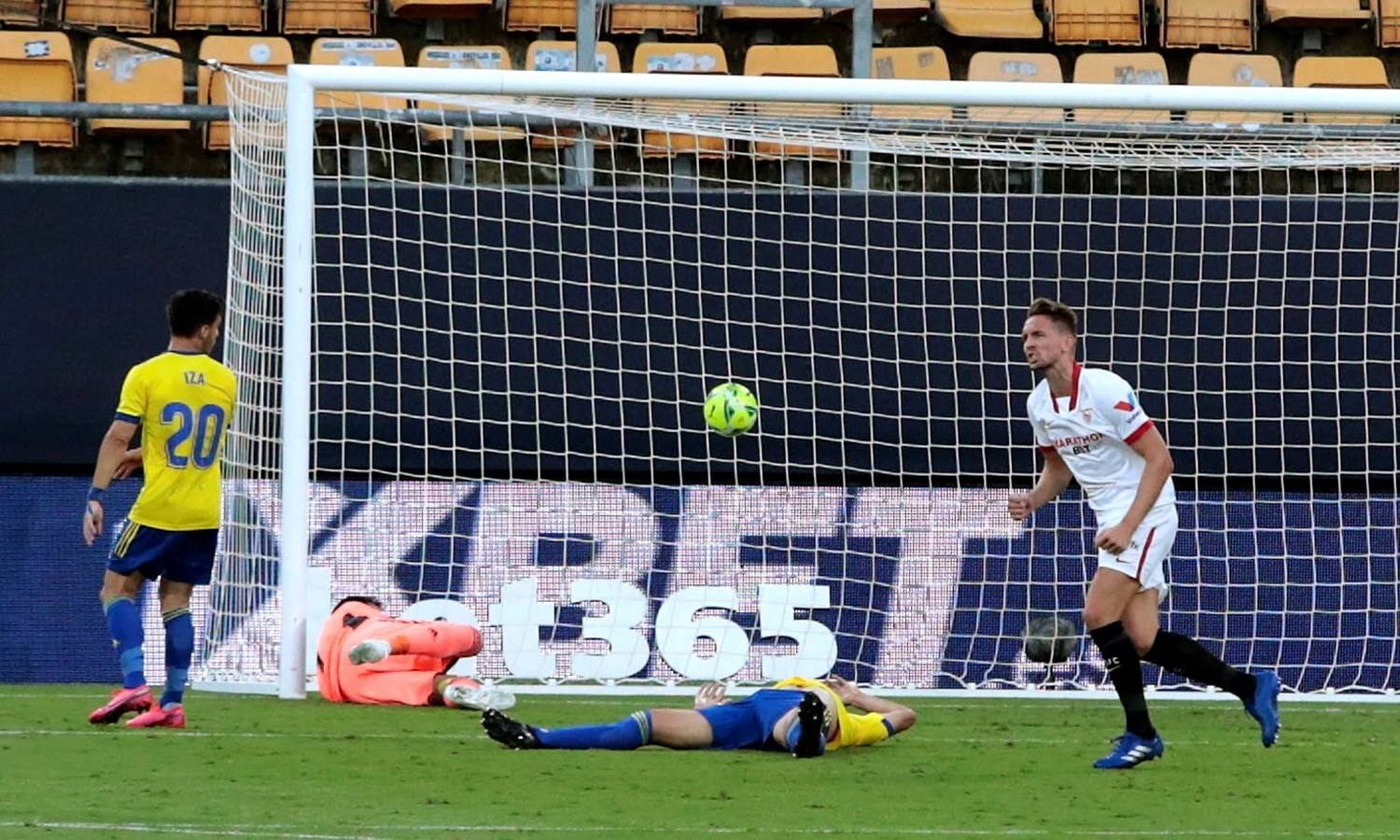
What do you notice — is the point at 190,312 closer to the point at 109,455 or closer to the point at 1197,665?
the point at 109,455

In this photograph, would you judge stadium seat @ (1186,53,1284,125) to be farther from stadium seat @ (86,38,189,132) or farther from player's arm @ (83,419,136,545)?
player's arm @ (83,419,136,545)

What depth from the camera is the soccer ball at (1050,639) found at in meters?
10.7

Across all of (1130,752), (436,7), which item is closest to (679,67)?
(436,7)

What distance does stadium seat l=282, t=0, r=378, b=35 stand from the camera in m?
13.3

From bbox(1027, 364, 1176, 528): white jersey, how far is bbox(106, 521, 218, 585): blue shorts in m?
3.09

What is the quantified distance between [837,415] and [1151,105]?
265cm

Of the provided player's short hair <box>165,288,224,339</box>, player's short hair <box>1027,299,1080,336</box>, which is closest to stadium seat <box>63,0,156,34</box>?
player's short hair <box>165,288,224,339</box>

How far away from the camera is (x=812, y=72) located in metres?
12.9

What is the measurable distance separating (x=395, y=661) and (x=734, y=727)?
8.84 feet

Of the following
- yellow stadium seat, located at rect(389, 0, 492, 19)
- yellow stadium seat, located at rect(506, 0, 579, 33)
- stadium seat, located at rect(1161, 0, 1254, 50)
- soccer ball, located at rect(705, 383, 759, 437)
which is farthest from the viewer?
stadium seat, located at rect(1161, 0, 1254, 50)

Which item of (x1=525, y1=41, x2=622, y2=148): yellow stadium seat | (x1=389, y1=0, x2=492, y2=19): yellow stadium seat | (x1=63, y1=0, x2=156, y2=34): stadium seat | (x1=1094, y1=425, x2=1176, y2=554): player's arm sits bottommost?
(x1=1094, y1=425, x2=1176, y2=554): player's arm

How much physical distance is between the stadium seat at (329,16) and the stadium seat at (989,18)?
12.3ft

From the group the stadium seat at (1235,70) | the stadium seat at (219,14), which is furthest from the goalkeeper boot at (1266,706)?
the stadium seat at (219,14)

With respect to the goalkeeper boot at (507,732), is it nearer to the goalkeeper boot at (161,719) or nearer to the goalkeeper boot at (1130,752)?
the goalkeeper boot at (161,719)
